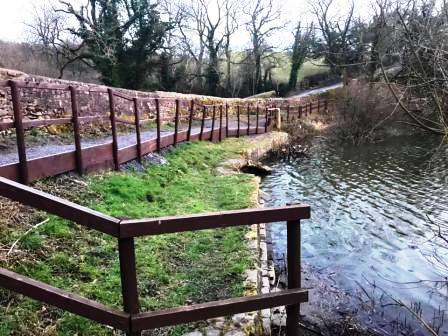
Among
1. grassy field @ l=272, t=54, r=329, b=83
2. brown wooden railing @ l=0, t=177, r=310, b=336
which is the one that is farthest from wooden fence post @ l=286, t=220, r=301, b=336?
grassy field @ l=272, t=54, r=329, b=83

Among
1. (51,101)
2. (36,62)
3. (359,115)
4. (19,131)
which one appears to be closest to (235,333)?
(19,131)

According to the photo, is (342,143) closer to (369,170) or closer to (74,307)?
(369,170)

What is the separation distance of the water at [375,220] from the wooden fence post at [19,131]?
376cm

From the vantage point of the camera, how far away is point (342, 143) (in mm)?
21125

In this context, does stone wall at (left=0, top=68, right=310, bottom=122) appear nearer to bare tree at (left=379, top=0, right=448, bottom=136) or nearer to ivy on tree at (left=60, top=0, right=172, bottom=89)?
bare tree at (left=379, top=0, right=448, bottom=136)

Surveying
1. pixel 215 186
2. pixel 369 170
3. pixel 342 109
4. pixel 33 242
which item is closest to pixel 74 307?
pixel 33 242

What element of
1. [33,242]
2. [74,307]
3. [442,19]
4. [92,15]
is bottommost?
[33,242]

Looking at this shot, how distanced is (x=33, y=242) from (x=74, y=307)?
7.23 feet

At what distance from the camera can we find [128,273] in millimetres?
2090

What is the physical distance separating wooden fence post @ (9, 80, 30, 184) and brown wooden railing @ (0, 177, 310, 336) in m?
3.06

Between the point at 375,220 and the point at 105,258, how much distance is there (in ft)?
20.3

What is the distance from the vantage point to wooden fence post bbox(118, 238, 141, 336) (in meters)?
2.07

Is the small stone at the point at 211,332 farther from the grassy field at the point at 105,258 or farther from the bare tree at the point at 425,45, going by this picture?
the bare tree at the point at 425,45

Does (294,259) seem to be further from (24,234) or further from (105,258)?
(24,234)
